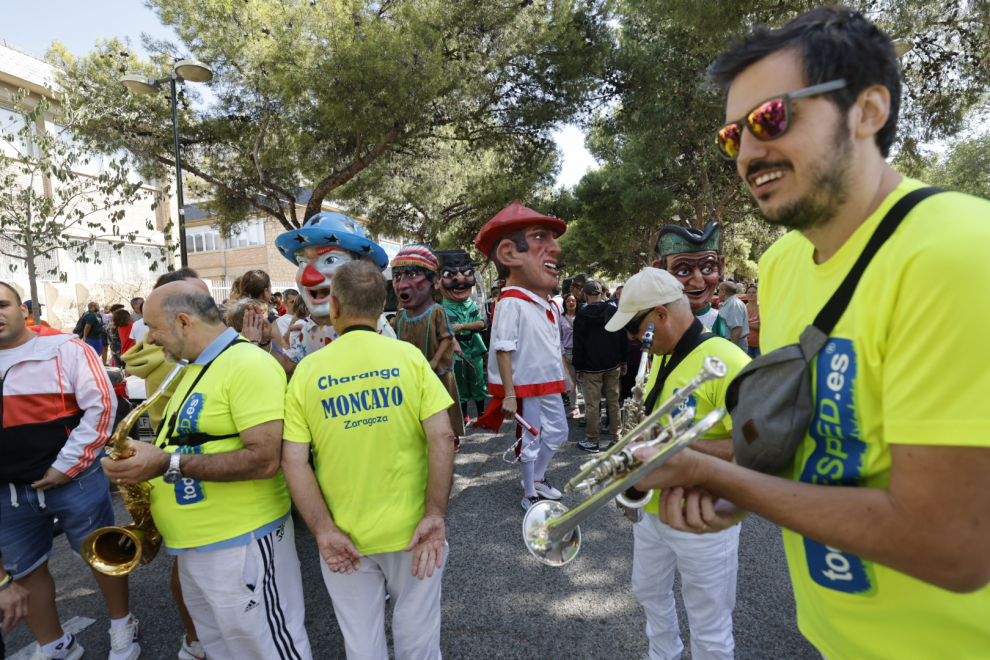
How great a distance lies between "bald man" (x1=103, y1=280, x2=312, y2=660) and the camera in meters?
2.12

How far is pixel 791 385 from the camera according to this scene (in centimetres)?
102

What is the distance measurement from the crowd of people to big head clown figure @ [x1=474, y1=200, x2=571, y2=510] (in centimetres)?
2

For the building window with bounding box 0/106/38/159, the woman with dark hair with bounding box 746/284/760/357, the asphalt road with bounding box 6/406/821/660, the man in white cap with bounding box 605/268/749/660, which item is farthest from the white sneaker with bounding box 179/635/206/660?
the building window with bounding box 0/106/38/159

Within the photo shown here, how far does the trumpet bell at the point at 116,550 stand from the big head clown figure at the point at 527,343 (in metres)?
2.70

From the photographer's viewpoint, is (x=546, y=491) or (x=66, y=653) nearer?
(x=66, y=653)

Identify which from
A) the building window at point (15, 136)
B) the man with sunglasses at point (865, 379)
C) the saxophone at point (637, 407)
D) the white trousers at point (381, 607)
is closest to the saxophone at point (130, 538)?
the white trousers at point (381, 607)

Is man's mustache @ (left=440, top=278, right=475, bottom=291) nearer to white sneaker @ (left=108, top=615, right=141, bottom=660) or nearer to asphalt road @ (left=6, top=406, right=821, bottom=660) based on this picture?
asphalt road @ (left=6, top=406, right=821, bottom=660)

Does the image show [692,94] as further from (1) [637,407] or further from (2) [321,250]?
(1) [637,407]

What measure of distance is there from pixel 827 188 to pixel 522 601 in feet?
9.88

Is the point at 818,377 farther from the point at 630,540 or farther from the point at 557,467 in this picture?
the point at 557,467

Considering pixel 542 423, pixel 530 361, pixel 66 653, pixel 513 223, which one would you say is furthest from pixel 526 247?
pixel 66 653

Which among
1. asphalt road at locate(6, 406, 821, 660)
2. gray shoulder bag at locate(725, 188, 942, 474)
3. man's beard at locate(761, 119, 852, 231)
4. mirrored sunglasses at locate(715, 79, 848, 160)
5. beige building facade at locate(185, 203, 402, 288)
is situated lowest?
asphalt road at locate(6, 406, 821, 660)

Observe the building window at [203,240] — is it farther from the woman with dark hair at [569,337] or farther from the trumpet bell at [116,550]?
the trumpet bell at [116,550]

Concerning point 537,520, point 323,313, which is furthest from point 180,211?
point 537,520
